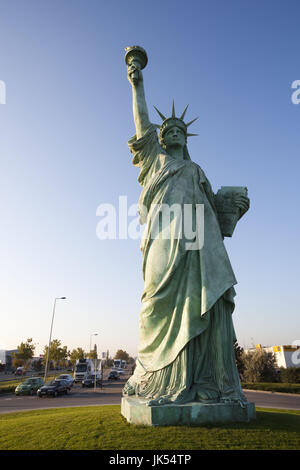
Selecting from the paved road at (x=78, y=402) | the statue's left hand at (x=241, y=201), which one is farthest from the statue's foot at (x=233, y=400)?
the paved road at (x=78, y=402)

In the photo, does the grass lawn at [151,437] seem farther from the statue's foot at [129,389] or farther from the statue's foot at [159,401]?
the statue's foot at [129,389]

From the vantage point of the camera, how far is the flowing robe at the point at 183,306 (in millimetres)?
6281

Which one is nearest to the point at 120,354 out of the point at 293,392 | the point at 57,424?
the point at 293,392

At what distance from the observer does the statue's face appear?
8609 millimetres

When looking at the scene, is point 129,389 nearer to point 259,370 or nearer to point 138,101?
point 138,101

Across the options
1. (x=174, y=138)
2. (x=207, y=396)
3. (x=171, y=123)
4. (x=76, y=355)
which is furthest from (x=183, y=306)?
(x=76, y=355)

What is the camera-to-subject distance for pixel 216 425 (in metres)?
5.41

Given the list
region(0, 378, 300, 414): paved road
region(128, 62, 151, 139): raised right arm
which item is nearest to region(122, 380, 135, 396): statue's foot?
region(128, 62, 151, 139): raised right arm

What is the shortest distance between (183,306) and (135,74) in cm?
630

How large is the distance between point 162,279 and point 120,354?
168 m

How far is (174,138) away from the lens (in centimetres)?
861

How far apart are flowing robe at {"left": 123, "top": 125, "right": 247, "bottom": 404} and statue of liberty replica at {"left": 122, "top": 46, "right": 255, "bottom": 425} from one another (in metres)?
0.02

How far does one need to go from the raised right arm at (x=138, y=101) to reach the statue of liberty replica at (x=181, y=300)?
1.1 inches
